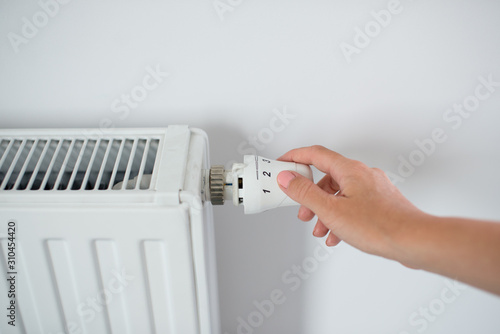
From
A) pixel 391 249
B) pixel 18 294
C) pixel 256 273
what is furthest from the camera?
pixel 256 273

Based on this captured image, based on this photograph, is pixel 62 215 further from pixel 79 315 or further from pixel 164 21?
pixel 164 21

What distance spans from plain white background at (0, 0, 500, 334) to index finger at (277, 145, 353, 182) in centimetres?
6

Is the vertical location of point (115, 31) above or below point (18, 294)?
above

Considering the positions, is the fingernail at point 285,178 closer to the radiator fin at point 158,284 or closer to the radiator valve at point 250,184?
the radiator valve at point 250,184

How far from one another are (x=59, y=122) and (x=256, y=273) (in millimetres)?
390

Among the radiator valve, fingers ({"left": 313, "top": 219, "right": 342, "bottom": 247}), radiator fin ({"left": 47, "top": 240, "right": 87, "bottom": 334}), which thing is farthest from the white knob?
radiator fin ({"left": 47, "top": 240, "right": 87, "bottom": 334})

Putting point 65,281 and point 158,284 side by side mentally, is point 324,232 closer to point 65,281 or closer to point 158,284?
point 158,284

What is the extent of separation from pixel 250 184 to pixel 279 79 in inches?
6.4

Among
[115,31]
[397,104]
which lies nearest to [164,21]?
[115,31]

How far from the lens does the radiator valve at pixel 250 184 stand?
44 cm

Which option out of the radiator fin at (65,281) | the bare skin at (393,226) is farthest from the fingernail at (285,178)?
the radiator fin at (65,281)

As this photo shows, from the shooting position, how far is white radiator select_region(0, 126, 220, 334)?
16.1 inches

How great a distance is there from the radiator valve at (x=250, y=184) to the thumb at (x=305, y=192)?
1 centimetres

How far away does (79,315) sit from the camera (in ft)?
1.59
